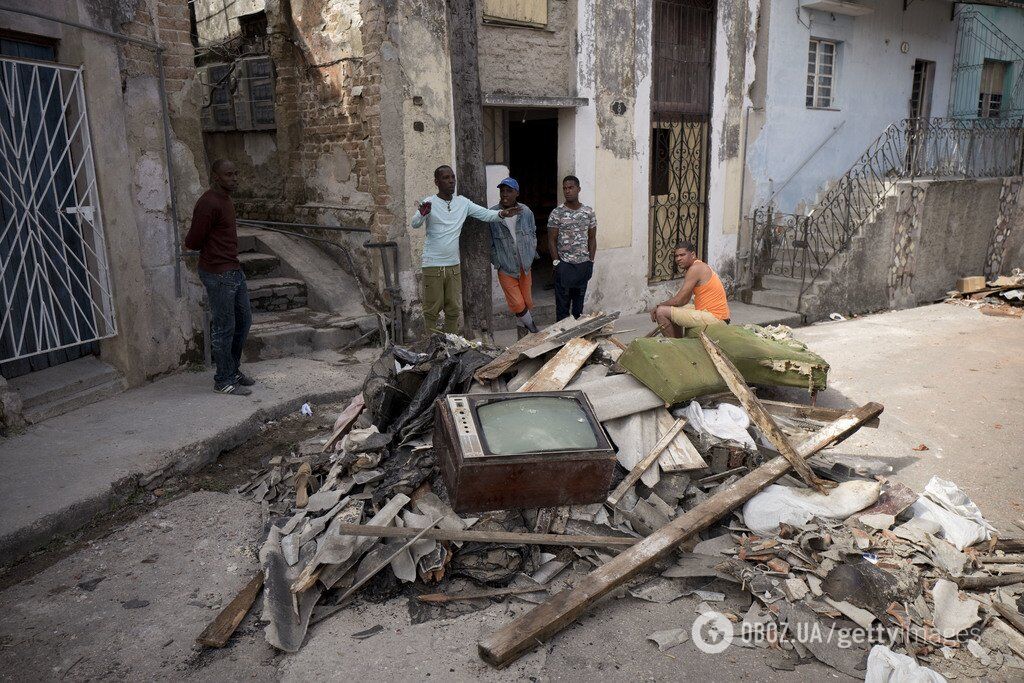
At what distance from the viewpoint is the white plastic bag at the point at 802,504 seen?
12.6ft

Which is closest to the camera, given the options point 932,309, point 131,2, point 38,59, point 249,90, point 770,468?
point 770,468

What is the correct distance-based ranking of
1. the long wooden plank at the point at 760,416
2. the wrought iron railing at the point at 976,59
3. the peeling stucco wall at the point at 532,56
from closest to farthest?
the long wooden plank at the point at 760,416
the peeling stucco wall at the point at 532,56
the wrought iron railing at the point at 976,59

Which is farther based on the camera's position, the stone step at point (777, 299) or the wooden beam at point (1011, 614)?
the stone step at point (777, 299)

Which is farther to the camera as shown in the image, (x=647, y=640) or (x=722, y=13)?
(x=722, y=13)

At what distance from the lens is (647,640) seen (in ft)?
10.7

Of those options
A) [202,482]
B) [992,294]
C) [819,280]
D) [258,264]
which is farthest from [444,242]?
[992,294]

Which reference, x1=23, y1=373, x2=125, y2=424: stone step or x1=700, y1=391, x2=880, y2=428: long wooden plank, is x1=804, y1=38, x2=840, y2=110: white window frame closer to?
x1=700, y1=391, x2=880, y2=428: long wooden plank

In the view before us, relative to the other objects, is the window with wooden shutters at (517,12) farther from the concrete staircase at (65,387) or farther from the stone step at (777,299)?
the concrete staircase at (65,387)

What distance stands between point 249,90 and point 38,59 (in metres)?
4.12

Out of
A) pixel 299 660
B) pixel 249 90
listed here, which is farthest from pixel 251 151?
pixel 299 660

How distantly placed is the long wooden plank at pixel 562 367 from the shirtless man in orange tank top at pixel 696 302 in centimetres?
154

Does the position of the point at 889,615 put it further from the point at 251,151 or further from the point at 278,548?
the point at 251,151

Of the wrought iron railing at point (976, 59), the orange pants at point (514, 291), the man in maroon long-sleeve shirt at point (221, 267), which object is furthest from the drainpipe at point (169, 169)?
the wrought iron railing at point (976, 59)

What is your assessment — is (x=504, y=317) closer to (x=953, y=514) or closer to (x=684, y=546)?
(x=684, y=546)
